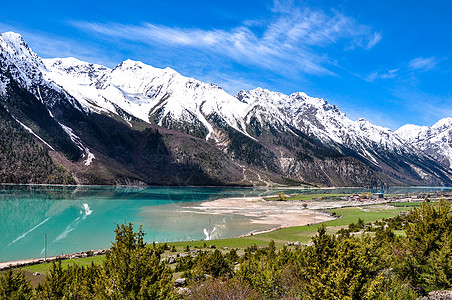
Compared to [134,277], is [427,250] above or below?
below

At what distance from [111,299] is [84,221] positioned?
225 feet

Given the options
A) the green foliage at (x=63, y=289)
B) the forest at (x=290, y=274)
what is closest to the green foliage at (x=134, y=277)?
the forest at (x=290, y=274)

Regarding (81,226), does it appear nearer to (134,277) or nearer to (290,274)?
(290,274)

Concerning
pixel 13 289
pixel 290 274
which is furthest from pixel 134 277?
pixel 290 274

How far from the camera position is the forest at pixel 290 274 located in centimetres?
1460

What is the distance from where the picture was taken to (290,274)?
72.6ft

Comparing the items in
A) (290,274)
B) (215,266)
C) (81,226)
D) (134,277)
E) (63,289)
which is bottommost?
(81,226)

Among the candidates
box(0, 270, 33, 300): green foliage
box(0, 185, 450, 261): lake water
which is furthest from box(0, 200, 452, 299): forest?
box(0, 185, 450, 261): lake water

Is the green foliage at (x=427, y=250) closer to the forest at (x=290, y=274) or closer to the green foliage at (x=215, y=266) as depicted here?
the forest at (x=290, y=274)

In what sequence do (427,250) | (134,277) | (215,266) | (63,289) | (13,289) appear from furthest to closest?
1. (215,266)
2. (427,250)
3. (63,289)
4. (13,289)
5. (134,277)

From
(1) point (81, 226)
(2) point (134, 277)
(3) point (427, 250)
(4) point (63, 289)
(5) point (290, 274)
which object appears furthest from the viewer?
(1) point (81, 226)

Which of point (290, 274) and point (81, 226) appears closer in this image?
point (290, 274)

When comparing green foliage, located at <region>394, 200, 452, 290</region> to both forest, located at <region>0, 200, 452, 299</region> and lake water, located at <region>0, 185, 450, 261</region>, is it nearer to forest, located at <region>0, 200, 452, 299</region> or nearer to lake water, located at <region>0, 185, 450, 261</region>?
forest, located at <region>0, 200, 452, 299</region>

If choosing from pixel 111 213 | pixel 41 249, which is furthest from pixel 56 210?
pixel 41 249
